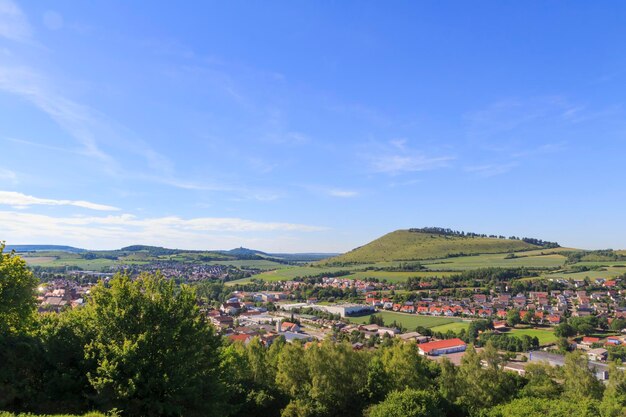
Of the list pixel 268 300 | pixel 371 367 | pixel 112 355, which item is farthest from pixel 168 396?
pixel 268 300

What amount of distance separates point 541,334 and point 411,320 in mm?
27435

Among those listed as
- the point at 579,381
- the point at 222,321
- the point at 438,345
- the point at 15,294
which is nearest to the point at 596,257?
the point at 438,345

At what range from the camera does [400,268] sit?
17525cm

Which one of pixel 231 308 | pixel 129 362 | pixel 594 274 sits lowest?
pixel 231 308

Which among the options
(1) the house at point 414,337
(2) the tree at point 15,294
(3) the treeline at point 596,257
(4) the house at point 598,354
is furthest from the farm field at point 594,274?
(2) the tree at point 15,294

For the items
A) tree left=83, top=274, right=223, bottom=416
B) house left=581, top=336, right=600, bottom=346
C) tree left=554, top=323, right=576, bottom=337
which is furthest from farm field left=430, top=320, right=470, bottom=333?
tree left=83, top=274, right=223, bottom=416

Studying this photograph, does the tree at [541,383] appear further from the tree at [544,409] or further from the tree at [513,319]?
the tree at [513,319]

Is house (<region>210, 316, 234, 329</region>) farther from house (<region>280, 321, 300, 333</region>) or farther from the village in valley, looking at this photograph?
house (<region>280, 321, 300, 333</region>)

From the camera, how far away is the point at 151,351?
13.8 m

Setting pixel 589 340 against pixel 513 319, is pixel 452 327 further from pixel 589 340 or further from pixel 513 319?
pixel 589 340

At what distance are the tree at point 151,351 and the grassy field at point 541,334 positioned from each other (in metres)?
73.3

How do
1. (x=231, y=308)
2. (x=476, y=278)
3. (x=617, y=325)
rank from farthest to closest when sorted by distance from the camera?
(x=476, y=278), (x=231, y=308), (x=617, y=325)

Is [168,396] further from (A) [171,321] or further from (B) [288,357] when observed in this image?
(B) [288,357]

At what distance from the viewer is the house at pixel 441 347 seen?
64.2 metres
